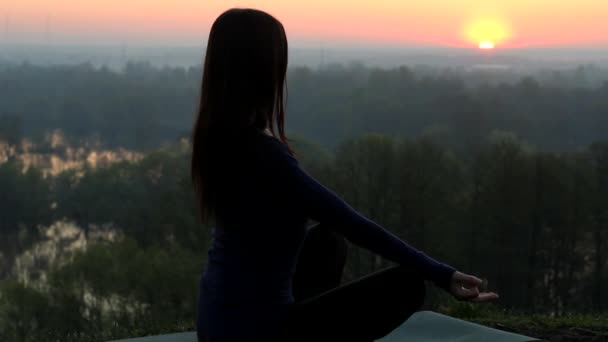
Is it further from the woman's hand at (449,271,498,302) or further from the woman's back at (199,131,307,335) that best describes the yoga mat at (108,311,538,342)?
A: the woman's back at (199,131,307,335)

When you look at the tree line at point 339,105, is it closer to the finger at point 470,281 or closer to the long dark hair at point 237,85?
the finger at point 470,281

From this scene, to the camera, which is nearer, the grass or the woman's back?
the woman's back

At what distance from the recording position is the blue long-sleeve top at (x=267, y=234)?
94.5 inches

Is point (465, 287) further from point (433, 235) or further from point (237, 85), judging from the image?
point (433, 235)

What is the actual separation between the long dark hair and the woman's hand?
0.75 metres

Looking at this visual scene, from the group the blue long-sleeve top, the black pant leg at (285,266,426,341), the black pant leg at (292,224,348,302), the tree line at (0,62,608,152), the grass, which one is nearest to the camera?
the blue long-sleeve top

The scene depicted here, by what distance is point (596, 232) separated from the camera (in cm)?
2348

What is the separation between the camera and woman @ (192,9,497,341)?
2.42 m

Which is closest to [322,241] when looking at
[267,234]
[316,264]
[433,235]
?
[316,264]

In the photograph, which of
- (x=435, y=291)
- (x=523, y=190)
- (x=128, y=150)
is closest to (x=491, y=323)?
(x=435, y=291)

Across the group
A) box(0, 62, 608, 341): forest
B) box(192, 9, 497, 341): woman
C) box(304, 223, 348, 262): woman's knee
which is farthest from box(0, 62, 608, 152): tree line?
box(192, 9, 497, 341): woman

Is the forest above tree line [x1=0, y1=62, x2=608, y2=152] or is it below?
below

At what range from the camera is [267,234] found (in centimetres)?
244

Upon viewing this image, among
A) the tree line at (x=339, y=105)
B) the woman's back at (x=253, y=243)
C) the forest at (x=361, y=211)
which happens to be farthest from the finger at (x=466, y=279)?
the tree line at (x=339, y=105)
